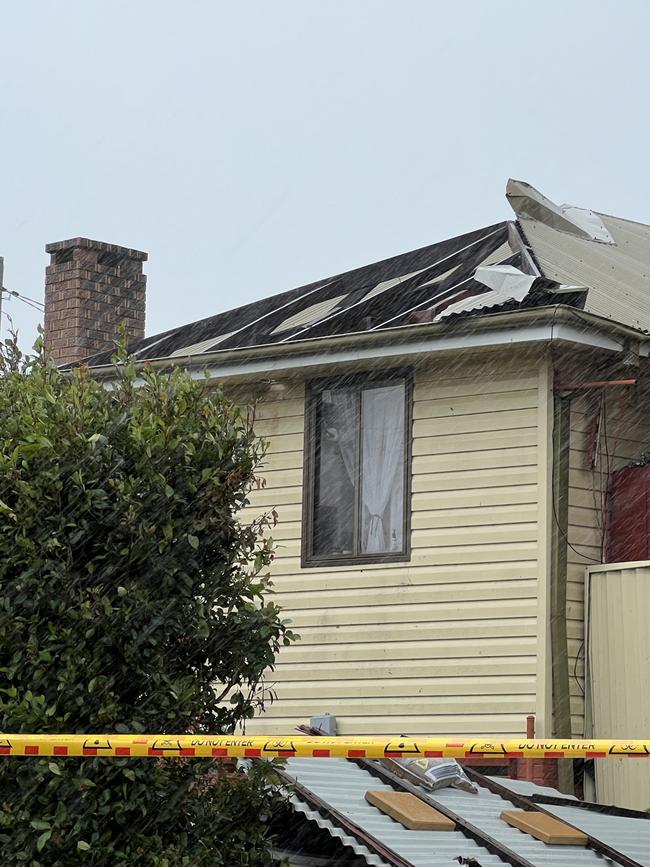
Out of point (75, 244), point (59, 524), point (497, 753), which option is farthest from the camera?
point (75, 244)

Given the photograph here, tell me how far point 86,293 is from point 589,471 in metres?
8.00

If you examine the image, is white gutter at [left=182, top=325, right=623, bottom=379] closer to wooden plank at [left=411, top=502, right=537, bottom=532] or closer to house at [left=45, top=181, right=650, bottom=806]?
house at [left=45, top=181, right=650, bottom=806]

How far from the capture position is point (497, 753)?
6.88 m

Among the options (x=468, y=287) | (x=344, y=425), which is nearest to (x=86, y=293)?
(x=344, y=425)

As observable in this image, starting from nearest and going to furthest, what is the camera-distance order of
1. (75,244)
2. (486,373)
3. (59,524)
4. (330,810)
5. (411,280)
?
(59,524) < (330,810) < (486,373) < (411,280) < (75,244)

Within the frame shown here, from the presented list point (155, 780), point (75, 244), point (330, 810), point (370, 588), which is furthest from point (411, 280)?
point (155, 780)

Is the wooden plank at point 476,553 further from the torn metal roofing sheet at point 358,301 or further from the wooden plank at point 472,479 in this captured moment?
the torn metal roofing sheet at point 358,301

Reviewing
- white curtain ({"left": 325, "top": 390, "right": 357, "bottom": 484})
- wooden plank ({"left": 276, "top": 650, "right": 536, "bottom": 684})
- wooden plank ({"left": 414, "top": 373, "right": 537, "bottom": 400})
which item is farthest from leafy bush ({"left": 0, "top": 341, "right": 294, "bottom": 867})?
white curtain ({"left": 325, "top": 390, "right": 357, "bottom": 484})

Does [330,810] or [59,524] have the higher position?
[59,524]

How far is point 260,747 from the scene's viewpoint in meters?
6.89

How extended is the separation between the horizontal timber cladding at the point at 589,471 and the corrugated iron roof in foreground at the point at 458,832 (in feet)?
5.64

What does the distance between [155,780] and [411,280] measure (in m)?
8.45

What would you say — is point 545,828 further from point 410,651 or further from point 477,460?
point 477,460

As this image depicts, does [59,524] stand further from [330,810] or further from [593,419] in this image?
[593,419]
